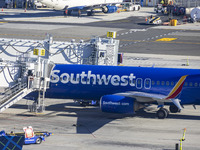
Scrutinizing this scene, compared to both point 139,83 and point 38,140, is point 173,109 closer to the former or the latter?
point 139,83

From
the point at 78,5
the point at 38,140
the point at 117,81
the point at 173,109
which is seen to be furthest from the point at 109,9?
the point at 38,140

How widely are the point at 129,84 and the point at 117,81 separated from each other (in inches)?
43.3

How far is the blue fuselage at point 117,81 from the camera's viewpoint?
39594 millimetres

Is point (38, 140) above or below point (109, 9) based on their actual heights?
below

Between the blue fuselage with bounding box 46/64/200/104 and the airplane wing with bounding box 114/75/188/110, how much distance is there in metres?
0.42

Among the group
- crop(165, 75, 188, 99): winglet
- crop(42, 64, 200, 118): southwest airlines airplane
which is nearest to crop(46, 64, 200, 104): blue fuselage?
crop(42, 64, 200, 118): southwest airlines airplane

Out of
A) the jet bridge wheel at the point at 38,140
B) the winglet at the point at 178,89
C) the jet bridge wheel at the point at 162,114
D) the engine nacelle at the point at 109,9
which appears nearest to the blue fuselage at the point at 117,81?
the winglet at the point at 178,89

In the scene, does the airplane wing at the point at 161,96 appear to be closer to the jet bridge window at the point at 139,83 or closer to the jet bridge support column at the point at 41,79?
the jet bridge window at the point at 139,83

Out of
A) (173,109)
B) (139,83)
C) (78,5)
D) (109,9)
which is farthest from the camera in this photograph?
(109,9)

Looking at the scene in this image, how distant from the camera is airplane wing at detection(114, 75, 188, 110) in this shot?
125 ft

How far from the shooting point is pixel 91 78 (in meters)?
40.1

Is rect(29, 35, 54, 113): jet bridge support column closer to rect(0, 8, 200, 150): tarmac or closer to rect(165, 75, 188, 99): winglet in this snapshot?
rect(0, 8, 200, 150): tarmac

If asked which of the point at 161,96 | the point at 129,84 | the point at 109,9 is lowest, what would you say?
the point at 161,96

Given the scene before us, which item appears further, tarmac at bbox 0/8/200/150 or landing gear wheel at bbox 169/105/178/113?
landing gear wheel at bbox 169/105/178/113
